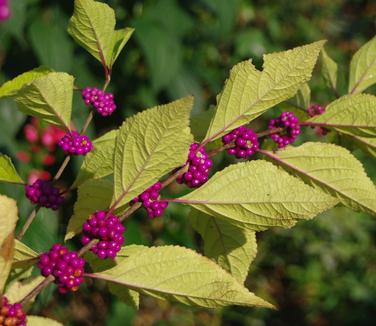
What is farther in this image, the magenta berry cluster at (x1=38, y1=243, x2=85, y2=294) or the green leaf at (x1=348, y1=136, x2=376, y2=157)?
the green leaf at (x1=348, y1=136, x2=376, y2=157)

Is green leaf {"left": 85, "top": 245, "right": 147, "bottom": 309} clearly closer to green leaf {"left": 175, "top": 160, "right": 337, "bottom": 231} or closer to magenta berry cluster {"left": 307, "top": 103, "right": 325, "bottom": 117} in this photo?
green leaf {"left": 175, "top": 160, "right": 337, "bottom": 231}

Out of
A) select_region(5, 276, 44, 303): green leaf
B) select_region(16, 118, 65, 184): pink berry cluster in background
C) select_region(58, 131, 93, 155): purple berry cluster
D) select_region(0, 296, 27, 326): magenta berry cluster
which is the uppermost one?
select_region(58, 131, 93, 155): purple berry cluster

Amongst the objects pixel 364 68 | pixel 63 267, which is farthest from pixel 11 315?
pixel 364 68

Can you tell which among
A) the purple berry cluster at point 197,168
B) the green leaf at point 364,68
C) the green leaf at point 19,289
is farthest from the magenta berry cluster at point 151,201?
the green leaf at point 364,68

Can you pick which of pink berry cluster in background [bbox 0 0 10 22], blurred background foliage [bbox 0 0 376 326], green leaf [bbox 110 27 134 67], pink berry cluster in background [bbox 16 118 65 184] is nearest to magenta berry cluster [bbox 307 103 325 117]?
blurred background foliage [bbox 0 0 376 326]

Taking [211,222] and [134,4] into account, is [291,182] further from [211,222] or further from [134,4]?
[134,4]

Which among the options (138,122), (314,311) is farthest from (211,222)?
(314,311)

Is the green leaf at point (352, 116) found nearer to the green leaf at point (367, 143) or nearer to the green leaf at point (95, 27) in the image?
the green leaf at point (367, 143)
